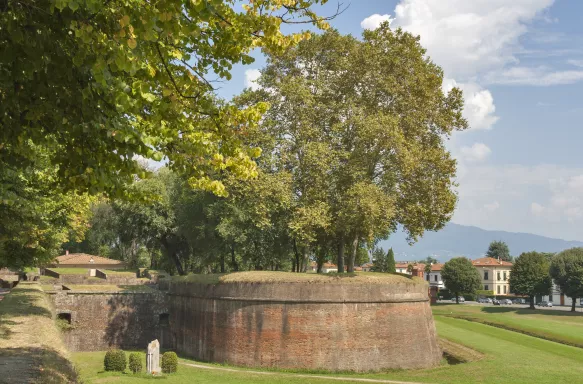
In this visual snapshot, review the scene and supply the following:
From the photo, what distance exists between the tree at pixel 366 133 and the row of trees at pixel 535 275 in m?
50.5

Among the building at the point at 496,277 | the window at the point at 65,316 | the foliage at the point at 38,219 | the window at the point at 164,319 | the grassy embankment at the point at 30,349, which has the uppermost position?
the foliage at the point at 38,219

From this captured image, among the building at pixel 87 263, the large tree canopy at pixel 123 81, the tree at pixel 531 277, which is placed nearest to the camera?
the large tree canopy at pixel 123 81

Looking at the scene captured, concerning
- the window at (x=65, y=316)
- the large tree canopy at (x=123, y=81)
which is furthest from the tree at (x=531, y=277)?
the large tree canopy at (x=123, y=81)

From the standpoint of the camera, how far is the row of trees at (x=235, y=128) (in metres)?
7.28

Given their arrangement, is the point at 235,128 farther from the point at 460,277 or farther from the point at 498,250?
the point at 498,250

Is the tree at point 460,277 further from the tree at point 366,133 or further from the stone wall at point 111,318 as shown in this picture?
the stone wall at point 111,318

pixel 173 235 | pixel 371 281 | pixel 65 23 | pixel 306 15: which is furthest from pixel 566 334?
pixel 65 23

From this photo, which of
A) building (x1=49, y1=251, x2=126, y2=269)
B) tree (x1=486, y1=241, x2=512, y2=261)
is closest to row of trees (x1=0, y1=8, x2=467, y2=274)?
building (x1=49, y1=251, x2=126, y2=269)

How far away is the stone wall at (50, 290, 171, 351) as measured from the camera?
35281 millimetres

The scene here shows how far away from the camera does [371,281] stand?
2850 centimetres

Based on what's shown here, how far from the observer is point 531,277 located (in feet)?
255

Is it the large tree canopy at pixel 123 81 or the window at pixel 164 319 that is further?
the window at pixel 164 319

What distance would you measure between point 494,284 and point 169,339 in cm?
9167

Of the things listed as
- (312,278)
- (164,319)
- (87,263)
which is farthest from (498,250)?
(312,278)
